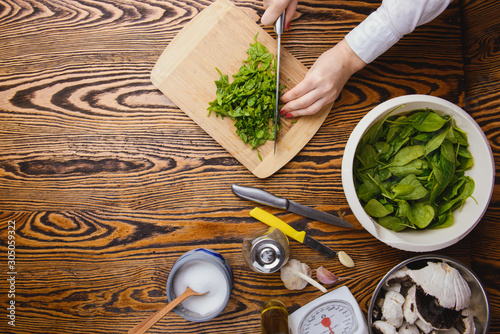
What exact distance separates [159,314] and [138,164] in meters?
0.55

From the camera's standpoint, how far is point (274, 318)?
110 centimetres

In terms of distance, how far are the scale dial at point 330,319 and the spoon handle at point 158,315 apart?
1.39 ft

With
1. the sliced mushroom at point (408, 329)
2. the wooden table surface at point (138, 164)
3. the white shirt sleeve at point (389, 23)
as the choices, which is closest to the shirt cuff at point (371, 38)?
the white shirt sleeve at point (389, 23)

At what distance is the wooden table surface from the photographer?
1.19m

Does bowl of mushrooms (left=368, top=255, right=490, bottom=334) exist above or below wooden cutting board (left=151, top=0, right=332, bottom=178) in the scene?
below

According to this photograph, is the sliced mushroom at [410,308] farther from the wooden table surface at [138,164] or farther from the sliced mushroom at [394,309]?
the wooden table surface at [138,164]

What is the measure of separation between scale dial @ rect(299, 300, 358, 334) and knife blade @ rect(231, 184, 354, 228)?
29 centimetres

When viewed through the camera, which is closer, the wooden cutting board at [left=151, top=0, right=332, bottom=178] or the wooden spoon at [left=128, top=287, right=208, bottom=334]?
the wooden spoon at [left=128, top=287, right=208, bottom=334]

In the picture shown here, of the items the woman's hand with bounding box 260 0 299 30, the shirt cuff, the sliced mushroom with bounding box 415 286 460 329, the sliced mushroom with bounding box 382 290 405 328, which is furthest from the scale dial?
the woman's hand with bounding box 260 0 299 30

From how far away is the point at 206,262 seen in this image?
1.07 metres

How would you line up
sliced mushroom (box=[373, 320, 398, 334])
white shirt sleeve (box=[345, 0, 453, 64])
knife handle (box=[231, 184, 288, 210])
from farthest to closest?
1. knife handle (box=[231, 184, 288, 210])
2. sliced mushroom (box=[373, 320, 398, 334])
3. white shirt sleeve (box=[345, 0, 453, 64])

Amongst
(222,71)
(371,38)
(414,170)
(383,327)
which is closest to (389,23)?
(371,38)

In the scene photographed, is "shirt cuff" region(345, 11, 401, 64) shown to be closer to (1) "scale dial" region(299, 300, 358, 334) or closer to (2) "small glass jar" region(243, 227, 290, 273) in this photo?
(2) "small glass jar" region(243, 227, 290, 273)

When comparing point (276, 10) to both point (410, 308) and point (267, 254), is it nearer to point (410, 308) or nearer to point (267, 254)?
point (267, 254)
